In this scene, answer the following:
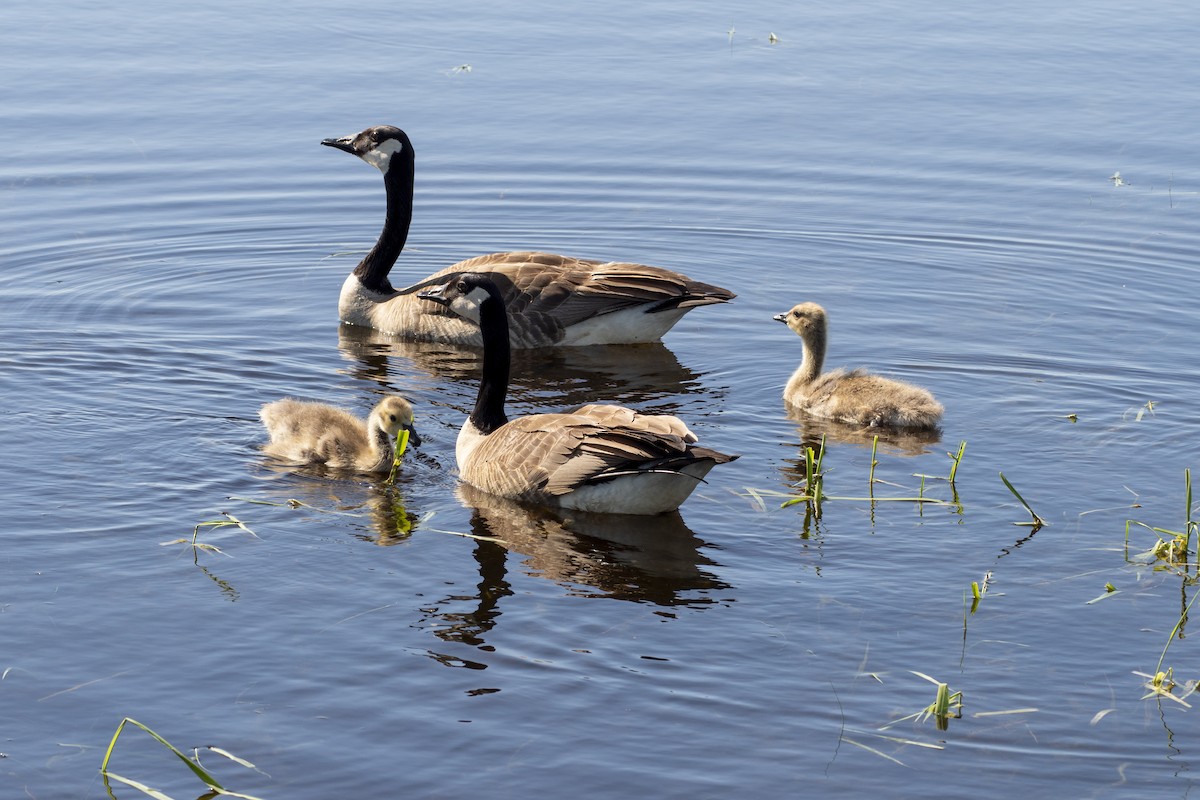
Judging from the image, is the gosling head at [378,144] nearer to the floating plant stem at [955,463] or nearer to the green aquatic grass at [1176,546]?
the floating plant stem at [955,463]

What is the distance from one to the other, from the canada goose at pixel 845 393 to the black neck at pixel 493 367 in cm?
252

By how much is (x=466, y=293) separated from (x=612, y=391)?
1890 mm

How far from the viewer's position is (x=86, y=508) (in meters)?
10.3

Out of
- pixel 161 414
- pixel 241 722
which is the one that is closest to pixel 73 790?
pixel 241 722

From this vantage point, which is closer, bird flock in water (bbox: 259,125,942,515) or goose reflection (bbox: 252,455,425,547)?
goose reflection (bbox: 252,455,425,547)

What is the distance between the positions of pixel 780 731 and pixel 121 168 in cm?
1394

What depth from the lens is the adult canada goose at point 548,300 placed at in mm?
14859

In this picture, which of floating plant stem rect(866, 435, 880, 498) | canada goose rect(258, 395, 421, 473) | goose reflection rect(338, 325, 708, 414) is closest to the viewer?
floating plant stem rect(866, 435, 880, 498)

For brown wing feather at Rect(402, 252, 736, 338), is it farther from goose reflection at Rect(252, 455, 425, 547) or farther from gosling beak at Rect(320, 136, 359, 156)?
goose reflection at Rect(252, 455, 425, 547)

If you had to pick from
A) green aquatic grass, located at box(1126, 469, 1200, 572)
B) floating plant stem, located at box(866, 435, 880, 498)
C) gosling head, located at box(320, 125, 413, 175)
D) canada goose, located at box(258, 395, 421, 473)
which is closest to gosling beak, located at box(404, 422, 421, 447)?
canada goose, located at box(258, 395, 421, 473)

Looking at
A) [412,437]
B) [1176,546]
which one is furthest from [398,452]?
[1176,546]

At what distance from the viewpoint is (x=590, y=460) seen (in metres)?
10.3

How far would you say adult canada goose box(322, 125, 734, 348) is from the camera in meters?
14.9

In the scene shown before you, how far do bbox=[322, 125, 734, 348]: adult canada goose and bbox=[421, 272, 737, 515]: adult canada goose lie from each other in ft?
11.7
